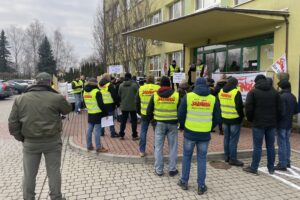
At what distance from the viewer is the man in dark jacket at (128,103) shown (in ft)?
26.1

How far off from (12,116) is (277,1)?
9.49 metres

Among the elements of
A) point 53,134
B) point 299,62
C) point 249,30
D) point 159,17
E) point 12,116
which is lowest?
point 53,134

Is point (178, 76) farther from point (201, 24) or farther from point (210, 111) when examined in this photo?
point (210, 111)

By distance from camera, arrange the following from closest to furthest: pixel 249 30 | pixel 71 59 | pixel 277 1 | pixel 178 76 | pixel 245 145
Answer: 1. pixel 245 145
2. pixel 277 1
3. pixel 249 30
4. pixel 178 76
5. pixel 71 59

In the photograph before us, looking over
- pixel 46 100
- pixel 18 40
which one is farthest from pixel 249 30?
pixel 18 40

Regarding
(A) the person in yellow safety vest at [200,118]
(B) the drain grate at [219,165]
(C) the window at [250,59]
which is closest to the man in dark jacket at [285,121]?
(B) the drain grate at [219,165]

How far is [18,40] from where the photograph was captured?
72.1 metres

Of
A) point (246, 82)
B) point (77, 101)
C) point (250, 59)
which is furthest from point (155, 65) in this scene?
point (246, 82)

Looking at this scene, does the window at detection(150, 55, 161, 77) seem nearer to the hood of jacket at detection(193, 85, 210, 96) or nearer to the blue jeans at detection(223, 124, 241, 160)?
the blue jeans at detection(223, 124, 241, 160)

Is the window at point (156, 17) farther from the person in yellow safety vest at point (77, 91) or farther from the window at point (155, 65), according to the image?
the person in yellow safety vest at point (77, 91)

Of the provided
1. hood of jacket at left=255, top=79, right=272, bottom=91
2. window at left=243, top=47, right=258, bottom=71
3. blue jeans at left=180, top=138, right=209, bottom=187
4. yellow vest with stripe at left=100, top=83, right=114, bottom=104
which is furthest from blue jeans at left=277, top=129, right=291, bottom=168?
window at left=243, top=47, right=258, bottom=71

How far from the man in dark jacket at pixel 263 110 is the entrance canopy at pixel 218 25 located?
11.4 ft

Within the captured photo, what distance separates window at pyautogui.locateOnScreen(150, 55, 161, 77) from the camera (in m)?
21.3

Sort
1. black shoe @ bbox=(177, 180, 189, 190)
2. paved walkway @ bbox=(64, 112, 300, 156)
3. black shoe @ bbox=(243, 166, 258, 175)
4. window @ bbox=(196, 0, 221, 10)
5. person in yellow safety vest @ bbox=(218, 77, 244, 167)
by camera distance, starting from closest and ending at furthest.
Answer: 1. black shoe @ bbox=(177, 180, 189, 190)
2. black shoe @ bbox=(243, 166, 258, 175)
3. person in yellow safety vest @ bbox=(218, 77, 244, 167)
4. paved walkway @ bbox=(64, 112, 300, 156)
5. window @ bbox=(196, 0, 221, 10)
